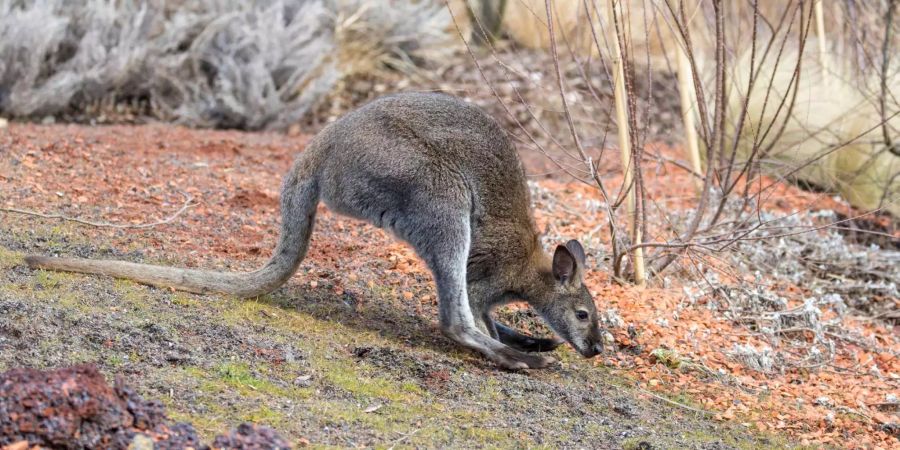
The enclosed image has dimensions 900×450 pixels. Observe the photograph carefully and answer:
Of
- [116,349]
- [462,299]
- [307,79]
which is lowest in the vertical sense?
[116,349]

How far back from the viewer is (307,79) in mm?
11305

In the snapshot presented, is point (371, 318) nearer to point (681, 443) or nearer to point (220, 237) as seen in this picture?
point (220, 237)

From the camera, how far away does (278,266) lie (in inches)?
208

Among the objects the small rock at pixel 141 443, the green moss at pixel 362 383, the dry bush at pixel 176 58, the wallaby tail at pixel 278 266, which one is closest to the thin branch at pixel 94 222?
the wallaby tail at pixel 278 266

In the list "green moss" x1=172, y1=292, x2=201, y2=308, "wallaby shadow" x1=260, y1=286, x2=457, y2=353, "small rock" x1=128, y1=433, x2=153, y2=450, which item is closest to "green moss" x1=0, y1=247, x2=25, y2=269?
"green moss" x1=172, y1=292, x2=201, y2=308

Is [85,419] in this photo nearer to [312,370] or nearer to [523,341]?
[312,370]

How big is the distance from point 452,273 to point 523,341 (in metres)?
0.80

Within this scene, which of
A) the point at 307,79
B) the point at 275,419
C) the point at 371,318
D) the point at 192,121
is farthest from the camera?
the point at 307,79

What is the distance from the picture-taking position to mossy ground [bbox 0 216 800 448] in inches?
151

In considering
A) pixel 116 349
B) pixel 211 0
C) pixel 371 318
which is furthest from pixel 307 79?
pixel 116 349

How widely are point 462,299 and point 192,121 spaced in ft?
19.6

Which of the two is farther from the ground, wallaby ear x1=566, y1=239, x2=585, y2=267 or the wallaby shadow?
wallaby ear x1=566, y1=239, x2=585, y2=267

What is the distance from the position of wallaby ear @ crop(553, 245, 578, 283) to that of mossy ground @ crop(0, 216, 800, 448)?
472 mm

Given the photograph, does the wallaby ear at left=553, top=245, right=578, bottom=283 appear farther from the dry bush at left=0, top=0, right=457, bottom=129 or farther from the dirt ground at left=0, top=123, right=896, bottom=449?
the dry bush at left=0, top=0, right=457, bottom=129
